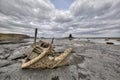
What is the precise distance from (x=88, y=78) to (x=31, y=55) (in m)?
6.87

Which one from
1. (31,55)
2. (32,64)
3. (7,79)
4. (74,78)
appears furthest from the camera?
(31,55)

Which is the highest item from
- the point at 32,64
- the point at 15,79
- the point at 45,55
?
the point at 45,55

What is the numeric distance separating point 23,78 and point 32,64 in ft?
5.63

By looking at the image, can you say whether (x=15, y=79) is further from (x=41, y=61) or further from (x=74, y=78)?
(x=74, y=78)

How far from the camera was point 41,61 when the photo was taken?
893 cm

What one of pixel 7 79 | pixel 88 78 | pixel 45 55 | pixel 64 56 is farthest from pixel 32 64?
pixel 88 78

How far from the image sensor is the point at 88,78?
7516mm

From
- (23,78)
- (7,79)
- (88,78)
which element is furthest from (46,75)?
(88,78)

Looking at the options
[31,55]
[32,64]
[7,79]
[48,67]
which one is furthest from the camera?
[31,55]

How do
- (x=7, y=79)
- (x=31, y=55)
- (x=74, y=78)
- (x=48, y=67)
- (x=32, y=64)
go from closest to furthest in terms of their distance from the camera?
(x=7, y=79), (x=74, y=78), (x=32, y=64), (x=48, y=67), (x=31, y=55)

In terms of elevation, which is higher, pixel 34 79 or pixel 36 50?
pixel 36 50

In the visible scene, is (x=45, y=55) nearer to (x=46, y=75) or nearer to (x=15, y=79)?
(x=46, y=75)

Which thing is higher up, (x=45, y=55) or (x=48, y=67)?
(x=45, y=55)

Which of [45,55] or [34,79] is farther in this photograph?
[45,55]
